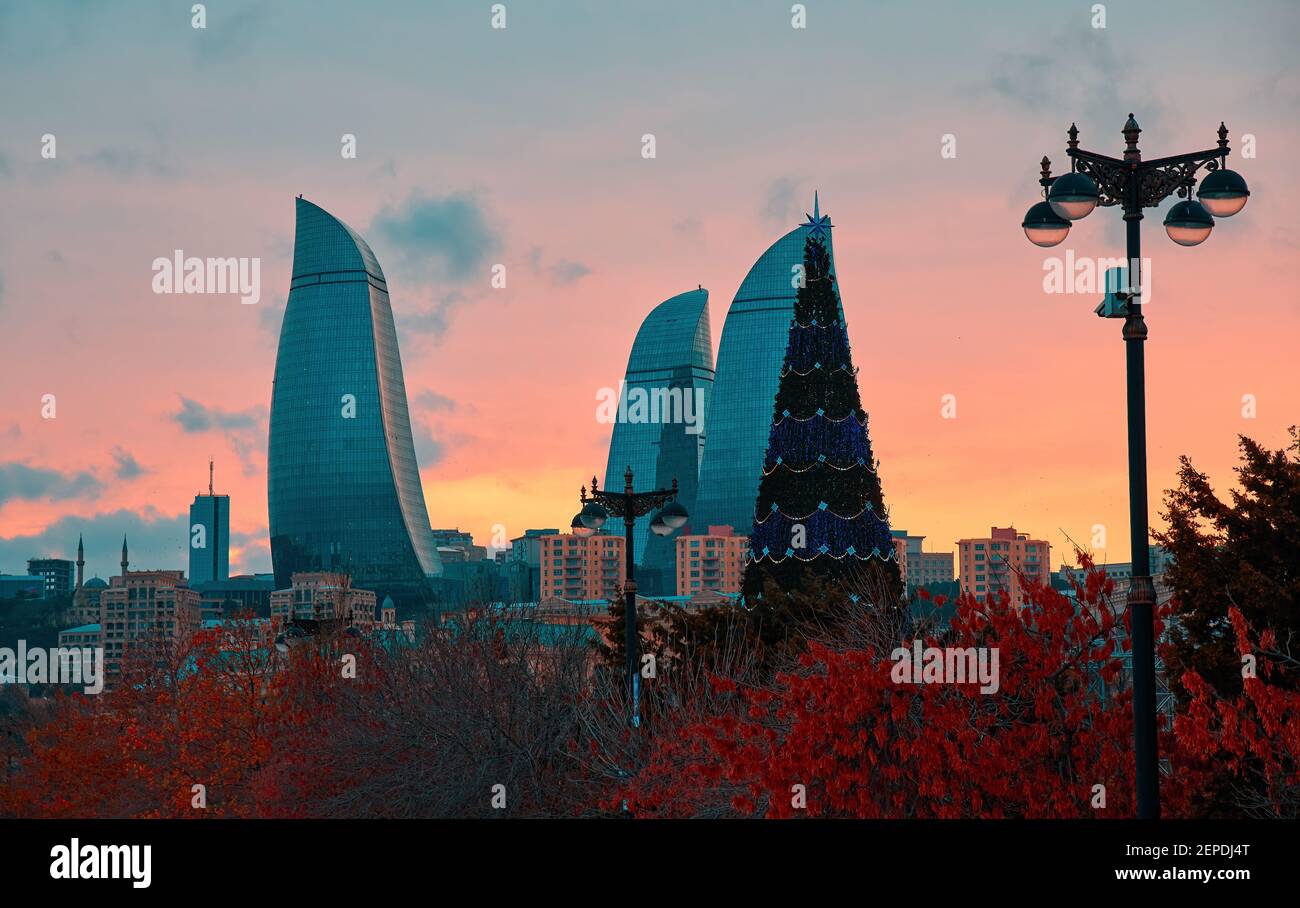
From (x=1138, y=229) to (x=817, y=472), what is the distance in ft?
165

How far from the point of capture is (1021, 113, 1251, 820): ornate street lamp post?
12492 millimetres

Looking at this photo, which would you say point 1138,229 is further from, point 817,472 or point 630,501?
point 817,472

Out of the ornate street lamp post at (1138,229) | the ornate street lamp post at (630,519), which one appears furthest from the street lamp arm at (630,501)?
the ornate street lamp post at (1138,229)

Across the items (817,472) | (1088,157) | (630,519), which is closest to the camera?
(1088,157)

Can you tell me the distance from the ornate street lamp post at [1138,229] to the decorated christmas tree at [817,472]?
4675 cm

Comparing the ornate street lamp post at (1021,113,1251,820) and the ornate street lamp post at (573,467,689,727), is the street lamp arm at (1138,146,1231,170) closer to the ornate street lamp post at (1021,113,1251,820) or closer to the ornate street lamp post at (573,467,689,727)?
the ornate street lamp post at (1021,113,1251,820)

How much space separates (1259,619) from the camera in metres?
20.4

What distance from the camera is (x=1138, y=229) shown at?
13.3 m

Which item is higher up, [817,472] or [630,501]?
[817,472]

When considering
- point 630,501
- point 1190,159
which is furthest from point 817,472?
point 1190,159

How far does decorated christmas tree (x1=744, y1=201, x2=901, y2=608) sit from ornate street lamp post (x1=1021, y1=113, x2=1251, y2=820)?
46754mm

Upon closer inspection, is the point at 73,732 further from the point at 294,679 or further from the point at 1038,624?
the point at 1038,624
